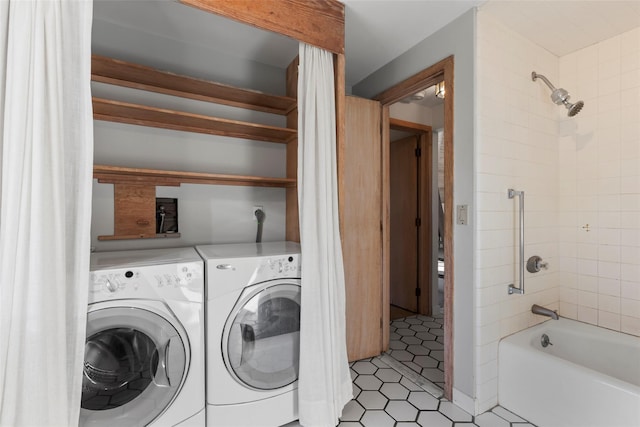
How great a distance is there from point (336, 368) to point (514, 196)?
4.99ft

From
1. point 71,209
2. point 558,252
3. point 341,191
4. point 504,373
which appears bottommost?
point 504,373

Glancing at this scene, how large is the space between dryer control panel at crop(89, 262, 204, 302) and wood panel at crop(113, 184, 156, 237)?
0.76 meters

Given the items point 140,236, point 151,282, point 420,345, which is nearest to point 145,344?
point 151,282

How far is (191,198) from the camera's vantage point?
2.09 meters

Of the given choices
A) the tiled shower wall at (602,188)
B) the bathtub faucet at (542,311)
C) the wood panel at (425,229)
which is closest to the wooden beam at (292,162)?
the bathtub faucet at (542,311)

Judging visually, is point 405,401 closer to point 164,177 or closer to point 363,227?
point 363,227

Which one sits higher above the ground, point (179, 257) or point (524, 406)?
point (179, 257)

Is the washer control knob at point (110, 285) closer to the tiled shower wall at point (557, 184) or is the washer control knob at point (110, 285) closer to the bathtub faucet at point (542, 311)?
the tiled shower wall at point (557, 184)

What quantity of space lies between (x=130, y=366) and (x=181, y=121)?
1.42 meters

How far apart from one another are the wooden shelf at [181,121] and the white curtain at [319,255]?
0.45 meters

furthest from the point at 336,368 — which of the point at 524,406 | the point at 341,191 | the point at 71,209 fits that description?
the point at 71,209

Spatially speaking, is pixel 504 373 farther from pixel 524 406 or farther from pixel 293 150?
pixel 293 150

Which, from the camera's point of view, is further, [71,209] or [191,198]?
[191,198]

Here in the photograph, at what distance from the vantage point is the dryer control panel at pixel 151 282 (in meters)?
1.20
